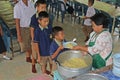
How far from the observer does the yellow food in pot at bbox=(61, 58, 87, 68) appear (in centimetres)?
232

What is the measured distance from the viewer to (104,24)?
2568mm

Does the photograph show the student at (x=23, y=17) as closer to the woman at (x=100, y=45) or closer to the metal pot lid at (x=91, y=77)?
the woman at (x=100, y=45)

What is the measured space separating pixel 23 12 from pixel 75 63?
1785 millimetres

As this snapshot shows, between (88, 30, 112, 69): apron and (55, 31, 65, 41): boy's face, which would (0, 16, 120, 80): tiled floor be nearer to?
(55, 31, 65, 41): boy's face

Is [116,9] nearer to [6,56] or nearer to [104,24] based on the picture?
[6,56]

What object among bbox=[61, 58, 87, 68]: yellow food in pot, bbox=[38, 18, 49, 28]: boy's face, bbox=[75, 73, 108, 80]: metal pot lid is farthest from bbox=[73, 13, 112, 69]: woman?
bbox=[38, 18, 49, 28]: boy's face

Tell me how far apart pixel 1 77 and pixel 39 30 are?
113cm

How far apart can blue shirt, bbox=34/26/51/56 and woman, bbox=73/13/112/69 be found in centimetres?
87

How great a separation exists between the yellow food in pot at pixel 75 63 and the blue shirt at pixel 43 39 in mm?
976

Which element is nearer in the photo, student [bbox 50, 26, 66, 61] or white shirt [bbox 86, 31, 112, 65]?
white shirt [bbox 86, 31, 112, 65]

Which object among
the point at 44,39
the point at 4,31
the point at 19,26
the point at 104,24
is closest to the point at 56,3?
the point at 4,31

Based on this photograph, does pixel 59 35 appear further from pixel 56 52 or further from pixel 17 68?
pixel 17 68

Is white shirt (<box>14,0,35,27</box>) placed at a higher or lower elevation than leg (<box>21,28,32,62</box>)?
higher

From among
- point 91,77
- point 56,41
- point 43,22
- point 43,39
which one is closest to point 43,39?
point 43,39
